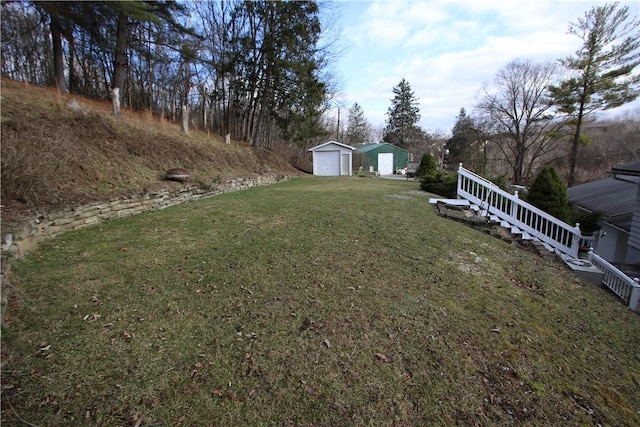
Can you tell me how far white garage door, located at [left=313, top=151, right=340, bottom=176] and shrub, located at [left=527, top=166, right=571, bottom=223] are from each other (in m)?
13.8

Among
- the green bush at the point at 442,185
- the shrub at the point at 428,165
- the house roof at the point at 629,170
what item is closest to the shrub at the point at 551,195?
the house roof at the point at 629,170

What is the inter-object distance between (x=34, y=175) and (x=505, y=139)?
83.1 feet

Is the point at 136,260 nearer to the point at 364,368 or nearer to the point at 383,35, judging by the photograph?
the point at 364,368

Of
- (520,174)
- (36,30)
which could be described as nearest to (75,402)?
(36,30)

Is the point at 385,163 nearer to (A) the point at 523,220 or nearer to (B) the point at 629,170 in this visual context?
(A) the point at 523,220

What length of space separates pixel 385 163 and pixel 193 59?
20.0 m

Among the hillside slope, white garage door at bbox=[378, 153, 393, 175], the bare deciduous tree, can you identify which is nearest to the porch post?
the hillside slope

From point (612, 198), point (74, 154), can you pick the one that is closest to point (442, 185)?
point (612, 198)

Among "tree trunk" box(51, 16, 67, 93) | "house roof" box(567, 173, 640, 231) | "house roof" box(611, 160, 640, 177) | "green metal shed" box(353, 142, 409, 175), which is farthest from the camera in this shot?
"green metal shed" box(353, 142, 409, 175)

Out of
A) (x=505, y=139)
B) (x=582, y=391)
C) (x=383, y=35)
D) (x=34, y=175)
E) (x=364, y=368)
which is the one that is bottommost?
(x=582, y=391)

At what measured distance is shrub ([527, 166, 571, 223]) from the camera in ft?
23.4

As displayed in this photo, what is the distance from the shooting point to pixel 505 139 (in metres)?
21.4

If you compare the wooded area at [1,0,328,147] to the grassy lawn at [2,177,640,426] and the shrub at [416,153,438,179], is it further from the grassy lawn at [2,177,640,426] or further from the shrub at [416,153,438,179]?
the grassy lawn at [2,177,640,426]

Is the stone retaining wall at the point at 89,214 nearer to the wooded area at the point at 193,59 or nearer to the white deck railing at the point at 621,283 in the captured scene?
the wooded area at the point at 193,59
